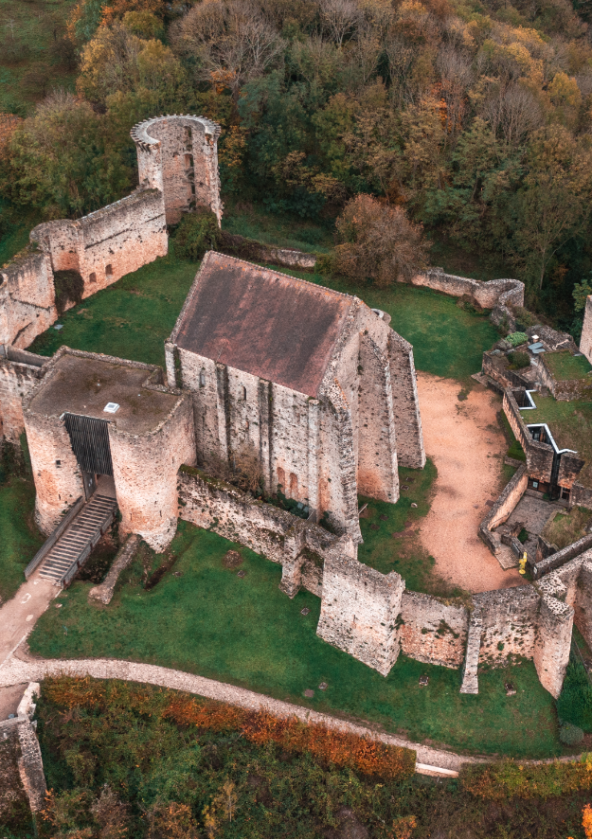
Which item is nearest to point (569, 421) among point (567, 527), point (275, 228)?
point (567, 527)

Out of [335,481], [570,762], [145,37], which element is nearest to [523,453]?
[335,481]

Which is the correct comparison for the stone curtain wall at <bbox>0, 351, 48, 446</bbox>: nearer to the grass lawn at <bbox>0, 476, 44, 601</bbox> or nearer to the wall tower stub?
the grass lawn at <bbox>0, 476, 44, 601</bbox>

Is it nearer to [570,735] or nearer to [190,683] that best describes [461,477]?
[570,735]

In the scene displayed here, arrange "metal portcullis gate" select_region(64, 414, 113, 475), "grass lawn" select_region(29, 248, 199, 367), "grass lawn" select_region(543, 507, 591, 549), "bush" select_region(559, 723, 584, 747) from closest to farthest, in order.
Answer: "bush" select_region(559, 723, 584, 747)
"metal portcullis gate" select_region(64, 414, 113, 475)
"grass lawn" select_region(543, 507, 591, 549)
"grass lawn" select_region(29, 248, 199, 367)

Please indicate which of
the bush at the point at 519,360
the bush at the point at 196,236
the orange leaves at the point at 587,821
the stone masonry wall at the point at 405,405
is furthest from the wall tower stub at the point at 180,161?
the orange leaves at the point at 587,821

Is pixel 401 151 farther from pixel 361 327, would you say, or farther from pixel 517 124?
pixel 361 327

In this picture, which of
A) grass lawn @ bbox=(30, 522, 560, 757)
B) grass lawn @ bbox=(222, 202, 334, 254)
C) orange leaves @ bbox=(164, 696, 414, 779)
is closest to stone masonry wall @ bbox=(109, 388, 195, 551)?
grass lawn @ bbox=(30, 522, 560, 757)

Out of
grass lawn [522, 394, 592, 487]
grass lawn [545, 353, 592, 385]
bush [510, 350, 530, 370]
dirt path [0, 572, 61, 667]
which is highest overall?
grass lawn [545, 353, 592, 385]
